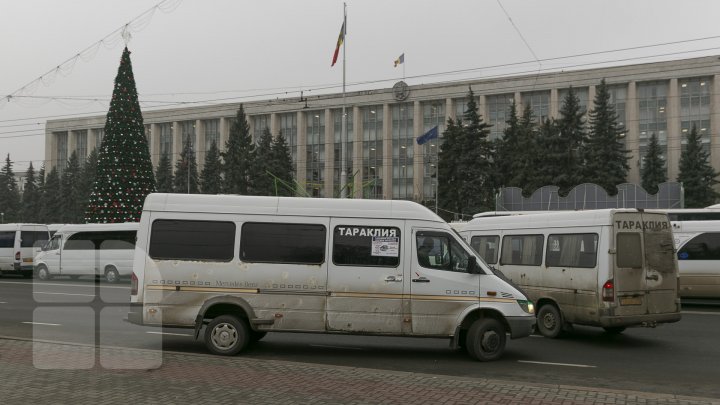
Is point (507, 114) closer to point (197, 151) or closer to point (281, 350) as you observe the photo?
point (197, 151)

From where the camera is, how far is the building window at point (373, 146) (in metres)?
88.9

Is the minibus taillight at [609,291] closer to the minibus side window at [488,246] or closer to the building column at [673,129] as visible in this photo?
the minibus side window at [488,246]

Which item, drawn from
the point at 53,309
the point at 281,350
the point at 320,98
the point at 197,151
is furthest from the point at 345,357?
the point at 197,151

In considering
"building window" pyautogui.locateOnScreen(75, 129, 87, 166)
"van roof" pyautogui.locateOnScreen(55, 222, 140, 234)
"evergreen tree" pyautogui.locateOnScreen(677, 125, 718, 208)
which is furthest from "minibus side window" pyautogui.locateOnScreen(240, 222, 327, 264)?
"building window" pyautogui.locateOnScreen(75, 129, 87, 166)

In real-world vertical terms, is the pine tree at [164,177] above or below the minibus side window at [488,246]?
above

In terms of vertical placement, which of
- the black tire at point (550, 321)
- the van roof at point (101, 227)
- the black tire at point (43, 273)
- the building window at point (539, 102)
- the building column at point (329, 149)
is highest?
the building window at point (539, 102)

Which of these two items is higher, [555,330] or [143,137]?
[143,137]

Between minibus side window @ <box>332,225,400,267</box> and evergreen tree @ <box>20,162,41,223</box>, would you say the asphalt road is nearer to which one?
minibus side window @ <box>332,225,400,267</box>

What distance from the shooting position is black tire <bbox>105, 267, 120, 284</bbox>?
29.2m

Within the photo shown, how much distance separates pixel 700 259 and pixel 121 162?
→ 28583 mm

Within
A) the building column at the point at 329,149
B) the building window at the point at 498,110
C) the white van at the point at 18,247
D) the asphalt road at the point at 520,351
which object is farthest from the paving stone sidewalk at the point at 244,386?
the building column at the point at 329,149

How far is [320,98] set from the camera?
90812 millimetres

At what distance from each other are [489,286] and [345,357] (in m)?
2.67

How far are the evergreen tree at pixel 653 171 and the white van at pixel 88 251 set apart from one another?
55120mm
